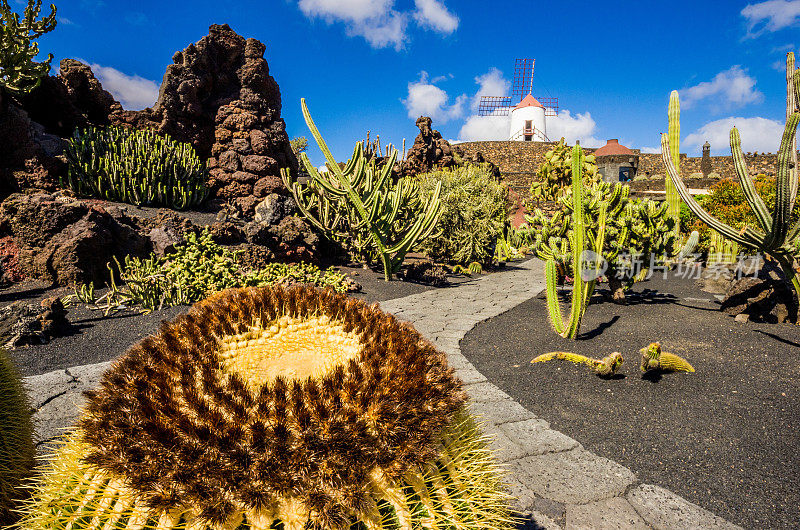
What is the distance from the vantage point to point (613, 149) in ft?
129

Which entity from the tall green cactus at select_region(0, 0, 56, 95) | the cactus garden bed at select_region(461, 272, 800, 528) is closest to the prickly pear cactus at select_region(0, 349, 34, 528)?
the cactus garden bed at select_region(461, 272, 800, 528)

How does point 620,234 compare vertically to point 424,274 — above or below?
above

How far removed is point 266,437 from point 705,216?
710 cm

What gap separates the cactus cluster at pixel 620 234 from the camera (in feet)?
20.7

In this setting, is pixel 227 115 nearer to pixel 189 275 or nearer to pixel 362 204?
pixel 362 204

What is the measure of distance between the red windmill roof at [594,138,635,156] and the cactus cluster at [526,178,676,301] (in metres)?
36.3

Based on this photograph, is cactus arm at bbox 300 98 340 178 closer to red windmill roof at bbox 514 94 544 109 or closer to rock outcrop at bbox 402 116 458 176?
rock outcrop at bbox 402 116 458 176

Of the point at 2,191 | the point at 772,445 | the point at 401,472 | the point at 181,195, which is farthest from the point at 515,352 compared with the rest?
the point at 2,191

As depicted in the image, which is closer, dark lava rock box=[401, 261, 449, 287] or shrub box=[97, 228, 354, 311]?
shrub box=[97, 228, 354, 311]

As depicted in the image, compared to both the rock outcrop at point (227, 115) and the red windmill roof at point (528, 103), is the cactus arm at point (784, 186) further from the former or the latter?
the red windmill roof at point (528, 103)

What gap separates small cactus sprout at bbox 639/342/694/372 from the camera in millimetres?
3562

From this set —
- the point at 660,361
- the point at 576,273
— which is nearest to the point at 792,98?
the point at 576,273

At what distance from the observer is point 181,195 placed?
31.0 ft

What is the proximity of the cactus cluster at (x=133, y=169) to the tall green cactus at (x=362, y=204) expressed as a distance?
228cm
